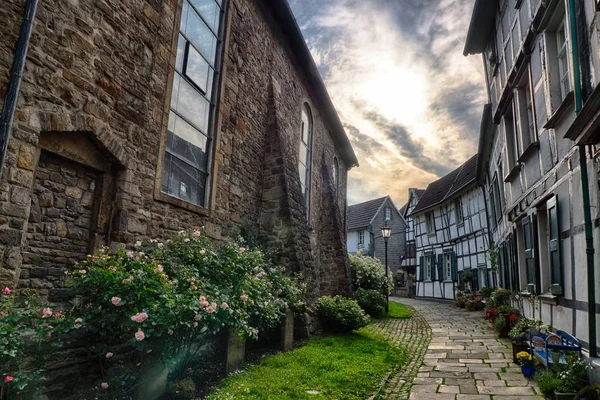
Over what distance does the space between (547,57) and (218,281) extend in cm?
582

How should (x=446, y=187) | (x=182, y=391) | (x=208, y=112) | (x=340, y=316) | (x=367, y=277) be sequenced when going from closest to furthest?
1. (x=182, y=391)
2. (x=208, y=112)
3. (x=340, y=316)
4. (x=367, y=277)
5. (x=446, y=187)

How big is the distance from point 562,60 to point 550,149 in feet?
4.25

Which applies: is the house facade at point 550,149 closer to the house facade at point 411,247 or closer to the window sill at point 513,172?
the window sill at point 513,172

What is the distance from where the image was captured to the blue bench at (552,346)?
436cm

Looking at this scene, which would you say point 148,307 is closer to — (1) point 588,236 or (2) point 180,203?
(2) point 180,203

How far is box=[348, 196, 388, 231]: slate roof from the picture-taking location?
30766mm

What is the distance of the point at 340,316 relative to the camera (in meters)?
8.39

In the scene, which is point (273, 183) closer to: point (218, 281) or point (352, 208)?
point (218, 281)

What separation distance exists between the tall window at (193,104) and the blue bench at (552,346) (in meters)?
5.31

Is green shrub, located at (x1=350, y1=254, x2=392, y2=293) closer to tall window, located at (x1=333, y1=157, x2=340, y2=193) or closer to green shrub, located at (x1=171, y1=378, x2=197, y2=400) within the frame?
tall window, located at (x1=333, y1=157, x2=340, y2=193)

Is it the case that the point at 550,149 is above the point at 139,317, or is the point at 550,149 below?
above

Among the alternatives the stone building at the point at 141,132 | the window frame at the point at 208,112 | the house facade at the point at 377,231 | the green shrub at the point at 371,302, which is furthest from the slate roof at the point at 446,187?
the window frame at the point at 208,112

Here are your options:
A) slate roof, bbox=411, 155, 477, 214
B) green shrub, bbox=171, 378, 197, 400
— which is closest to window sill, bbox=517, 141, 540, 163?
green shrub, bbox=171, 378, 197, 400

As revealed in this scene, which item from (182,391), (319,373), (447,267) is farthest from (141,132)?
(447,267)
